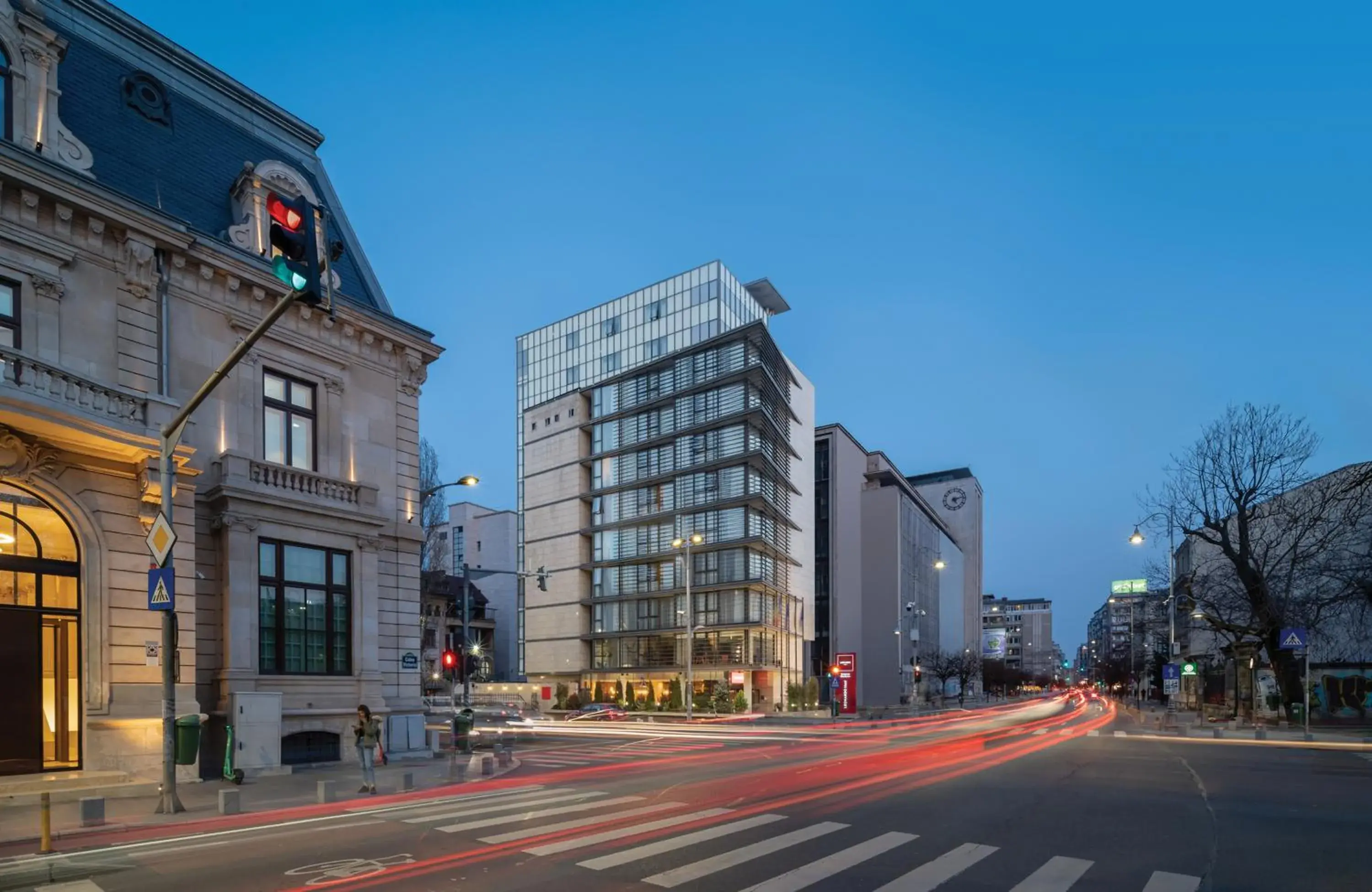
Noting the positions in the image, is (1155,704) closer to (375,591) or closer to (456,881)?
(375,591)

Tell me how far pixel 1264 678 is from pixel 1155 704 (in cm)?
3758

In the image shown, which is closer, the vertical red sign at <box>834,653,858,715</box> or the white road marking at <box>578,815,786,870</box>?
the white road marking at <box>578,815,786,870</box>

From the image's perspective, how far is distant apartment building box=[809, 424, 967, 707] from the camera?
94.0 m

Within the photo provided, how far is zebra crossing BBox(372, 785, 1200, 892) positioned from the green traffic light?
23.4ft

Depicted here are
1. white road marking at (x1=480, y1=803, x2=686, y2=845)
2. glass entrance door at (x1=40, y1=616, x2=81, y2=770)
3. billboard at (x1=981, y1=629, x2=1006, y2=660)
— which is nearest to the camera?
white road marking at (x1=480, y1=803, x2=686, y2=845)

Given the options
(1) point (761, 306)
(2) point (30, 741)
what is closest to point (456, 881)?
(2) point (30, 741)

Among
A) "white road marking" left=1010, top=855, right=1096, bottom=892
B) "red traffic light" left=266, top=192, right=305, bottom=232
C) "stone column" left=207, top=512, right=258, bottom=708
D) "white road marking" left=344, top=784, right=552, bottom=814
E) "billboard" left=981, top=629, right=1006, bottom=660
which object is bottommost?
"billboard" left=981, top=629, right=1006, bottom=660

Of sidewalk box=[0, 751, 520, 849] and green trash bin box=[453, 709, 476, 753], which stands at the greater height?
sidewalk box=[0, 751, 520, 849]

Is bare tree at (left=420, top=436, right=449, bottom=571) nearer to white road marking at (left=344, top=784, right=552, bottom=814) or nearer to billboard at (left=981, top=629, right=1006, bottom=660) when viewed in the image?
white road marking at (left=344, top=784, right=552, bottom=814)

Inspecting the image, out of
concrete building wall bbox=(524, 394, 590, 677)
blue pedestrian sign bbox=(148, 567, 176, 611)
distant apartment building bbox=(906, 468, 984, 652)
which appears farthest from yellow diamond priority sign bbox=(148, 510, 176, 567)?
distant apartment building bbox=(906, 468, 984, 652)

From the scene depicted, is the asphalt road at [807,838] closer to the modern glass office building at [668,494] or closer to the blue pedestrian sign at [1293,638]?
the blue pedestrian sign at [1293,638]

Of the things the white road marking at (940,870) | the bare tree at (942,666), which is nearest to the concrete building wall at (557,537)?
the bare tree at (942,666)

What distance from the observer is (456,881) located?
916cm

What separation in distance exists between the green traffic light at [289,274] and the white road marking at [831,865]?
8.03m
